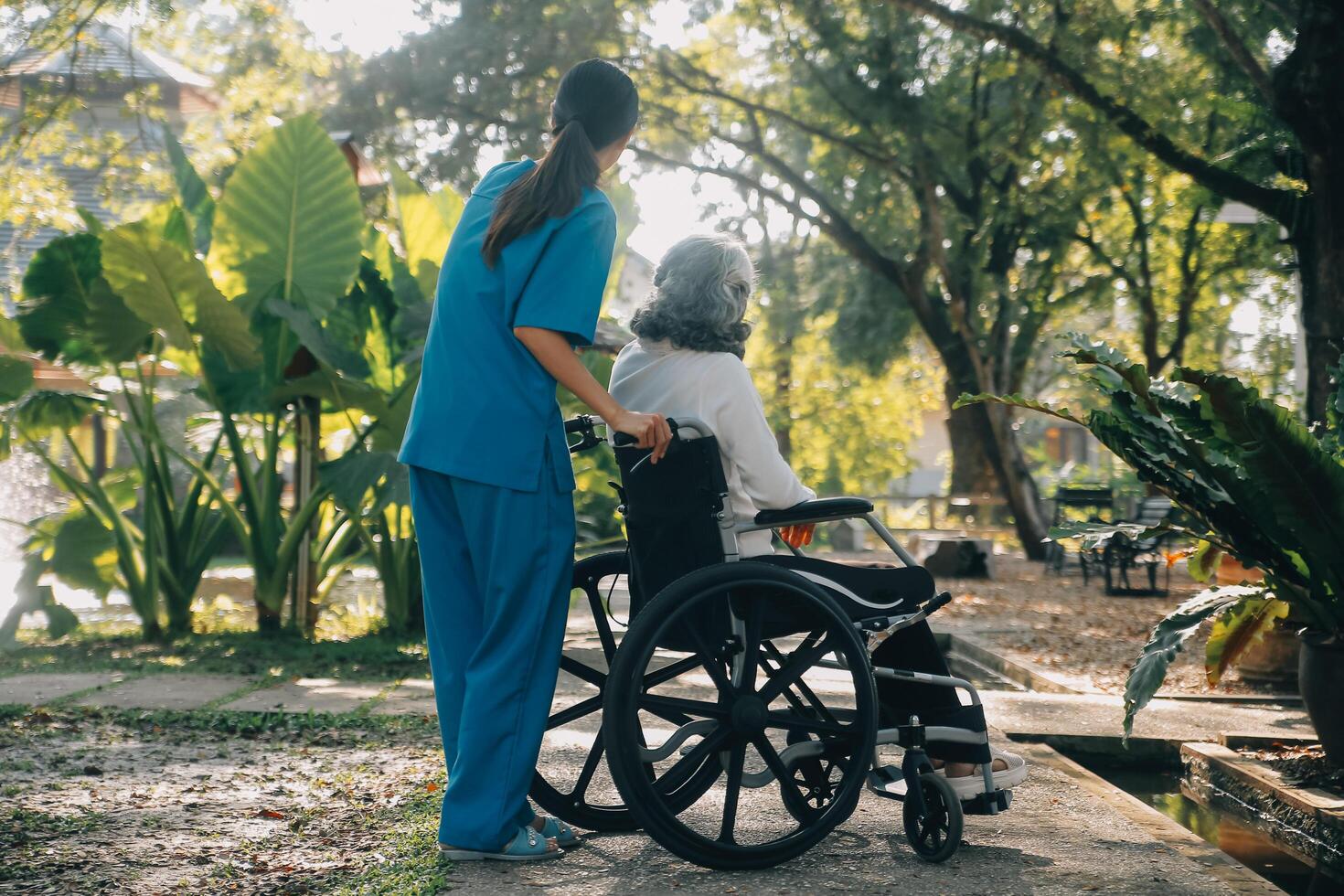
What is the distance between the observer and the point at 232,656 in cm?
734

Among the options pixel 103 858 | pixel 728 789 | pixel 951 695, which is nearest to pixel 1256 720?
pixel 951 695

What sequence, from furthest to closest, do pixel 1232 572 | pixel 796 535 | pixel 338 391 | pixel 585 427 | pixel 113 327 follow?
pixel 1232 572, pixel 113 327, pixel 338 391, pixel 796 535, pixel 585 427

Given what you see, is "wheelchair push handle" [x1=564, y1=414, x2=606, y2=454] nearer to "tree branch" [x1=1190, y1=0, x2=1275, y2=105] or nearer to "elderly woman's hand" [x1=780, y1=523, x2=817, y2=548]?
"elderly woman's hand" [x1=780, y1=523, x2=817, y2=548]

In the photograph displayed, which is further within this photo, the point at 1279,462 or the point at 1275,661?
the point at 1275,661

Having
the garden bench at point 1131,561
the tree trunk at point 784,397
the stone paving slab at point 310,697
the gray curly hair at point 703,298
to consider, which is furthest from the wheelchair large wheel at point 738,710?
the tree trunk at point 784,397

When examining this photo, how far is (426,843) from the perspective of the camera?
3393 millimetres

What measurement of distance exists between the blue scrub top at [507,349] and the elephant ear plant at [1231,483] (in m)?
1.52

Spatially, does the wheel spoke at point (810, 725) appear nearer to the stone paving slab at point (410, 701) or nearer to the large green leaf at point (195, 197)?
the stone paving slab at point (410, 701)

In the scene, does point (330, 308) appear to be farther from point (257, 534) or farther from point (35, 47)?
point (35, 47)

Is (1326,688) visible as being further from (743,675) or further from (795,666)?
(743,675)

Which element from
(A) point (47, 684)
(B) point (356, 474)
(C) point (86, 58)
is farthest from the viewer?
(C) point (86, 58)

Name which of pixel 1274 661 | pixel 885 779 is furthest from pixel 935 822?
pixel 1274 661

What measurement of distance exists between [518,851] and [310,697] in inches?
116

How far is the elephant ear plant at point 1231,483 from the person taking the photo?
4.07 metres
